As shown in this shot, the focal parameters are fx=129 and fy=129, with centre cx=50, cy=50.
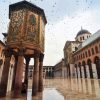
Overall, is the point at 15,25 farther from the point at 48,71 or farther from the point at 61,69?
the point at 48,71

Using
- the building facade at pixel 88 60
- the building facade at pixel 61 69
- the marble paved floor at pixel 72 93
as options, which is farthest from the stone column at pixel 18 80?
the building facade at pixel 61 69

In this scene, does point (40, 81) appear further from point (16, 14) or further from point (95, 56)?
point (95, 56)

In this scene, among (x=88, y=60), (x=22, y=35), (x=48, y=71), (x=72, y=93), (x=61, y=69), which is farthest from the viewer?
(x=48, y=71)

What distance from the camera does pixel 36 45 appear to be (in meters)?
12.7

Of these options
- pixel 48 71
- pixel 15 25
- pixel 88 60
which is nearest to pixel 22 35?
pixel 15 25

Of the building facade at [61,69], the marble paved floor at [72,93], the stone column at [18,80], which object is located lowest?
the marble paved floor at [72,93]

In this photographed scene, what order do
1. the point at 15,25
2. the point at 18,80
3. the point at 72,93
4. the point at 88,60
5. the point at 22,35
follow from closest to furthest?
the point at 18,80, the point at 22,35, the point at 15,25, the point at 72,93, the point at 88,60

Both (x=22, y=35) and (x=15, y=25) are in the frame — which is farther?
(x=15, y=25)

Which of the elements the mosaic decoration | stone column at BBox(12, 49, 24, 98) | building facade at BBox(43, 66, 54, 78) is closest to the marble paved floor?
stone column at BBox(12, 49, 24, 98)

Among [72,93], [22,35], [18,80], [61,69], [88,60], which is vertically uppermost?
[88,60]

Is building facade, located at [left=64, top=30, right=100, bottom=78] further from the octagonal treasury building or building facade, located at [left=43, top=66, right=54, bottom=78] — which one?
building facade, located at [left=43, top=66, right=54, bottom=78]

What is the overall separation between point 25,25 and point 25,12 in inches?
57.9

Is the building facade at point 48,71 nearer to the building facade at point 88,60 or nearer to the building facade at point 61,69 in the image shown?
the building facade at point 61,69

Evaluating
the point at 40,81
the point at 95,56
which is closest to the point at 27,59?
the point at 40,81
